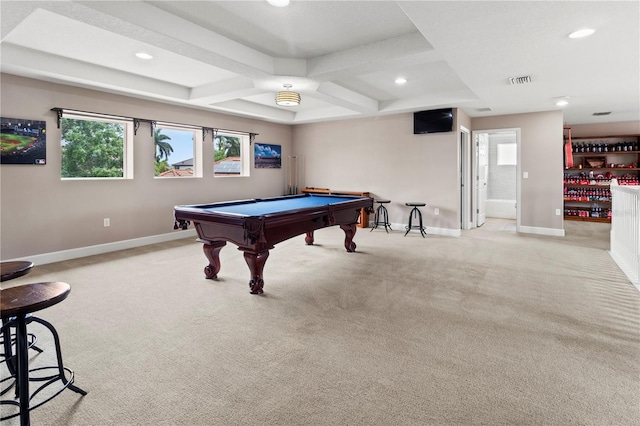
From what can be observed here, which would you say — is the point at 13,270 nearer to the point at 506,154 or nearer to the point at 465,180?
the point at 465,180

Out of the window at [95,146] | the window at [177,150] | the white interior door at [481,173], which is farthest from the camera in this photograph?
the white interior door at [481,173]

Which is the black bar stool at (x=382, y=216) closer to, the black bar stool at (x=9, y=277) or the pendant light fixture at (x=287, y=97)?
the pendant light fixture at (x=287, y=97)

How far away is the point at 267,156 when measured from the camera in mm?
7586

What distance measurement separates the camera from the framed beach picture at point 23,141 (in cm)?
401

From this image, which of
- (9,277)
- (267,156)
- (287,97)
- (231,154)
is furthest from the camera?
(267,156)

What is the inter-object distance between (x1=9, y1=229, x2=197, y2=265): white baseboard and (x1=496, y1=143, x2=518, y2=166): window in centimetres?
778

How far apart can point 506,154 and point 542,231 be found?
3.20 metres

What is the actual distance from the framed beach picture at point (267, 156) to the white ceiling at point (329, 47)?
199cm

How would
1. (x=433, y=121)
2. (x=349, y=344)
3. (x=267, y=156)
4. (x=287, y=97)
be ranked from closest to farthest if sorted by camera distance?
(x=349, y=344) < (x=287, y=97) < (x=433, y=121) < (x=267, y=156)

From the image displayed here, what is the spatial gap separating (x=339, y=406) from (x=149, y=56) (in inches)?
159

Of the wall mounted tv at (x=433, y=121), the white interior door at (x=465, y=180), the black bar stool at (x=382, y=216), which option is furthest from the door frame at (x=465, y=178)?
the black bar stool at (x=382, y=216)

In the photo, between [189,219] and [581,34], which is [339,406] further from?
[581,34]

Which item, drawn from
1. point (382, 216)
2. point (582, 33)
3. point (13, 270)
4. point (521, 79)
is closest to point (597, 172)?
point (382, 216)

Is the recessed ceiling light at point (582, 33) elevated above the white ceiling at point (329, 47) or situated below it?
below
